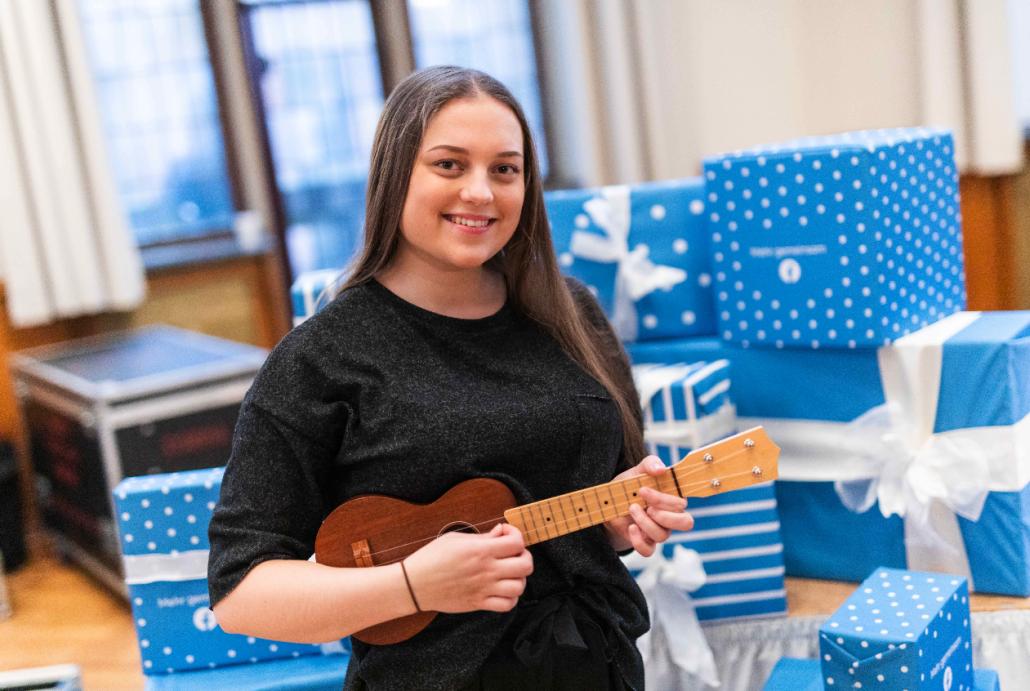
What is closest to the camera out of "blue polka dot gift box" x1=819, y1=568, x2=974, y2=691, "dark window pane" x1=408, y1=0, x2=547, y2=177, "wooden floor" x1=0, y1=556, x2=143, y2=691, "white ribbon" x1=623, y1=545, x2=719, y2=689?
"blue polka dot gift box" x1=819, y1=568, x2=974, y2=691

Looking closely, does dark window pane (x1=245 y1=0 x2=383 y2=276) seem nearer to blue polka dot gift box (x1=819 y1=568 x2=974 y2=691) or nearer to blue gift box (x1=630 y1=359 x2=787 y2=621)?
blue gift box (x1=630 y1=359 x2=787 y2=621)

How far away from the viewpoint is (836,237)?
5.53ft

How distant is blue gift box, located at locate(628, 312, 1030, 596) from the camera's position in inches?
65.1

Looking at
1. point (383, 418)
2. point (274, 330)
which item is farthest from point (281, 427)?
point (274, 330)

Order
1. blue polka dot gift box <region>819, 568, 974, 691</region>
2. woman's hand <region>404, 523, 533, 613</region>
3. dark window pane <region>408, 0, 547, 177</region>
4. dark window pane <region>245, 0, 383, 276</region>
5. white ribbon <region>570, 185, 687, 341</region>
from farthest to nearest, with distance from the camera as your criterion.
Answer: dark window pane <region>408, 0, 547, 177</region>, dark window pane <region>245, 0, 383, 276</region>, white ribbon <region>570, 185, 687, 341</region>, blue polka dot gift box <region>819, 568, 974, 691</region>, woman's hand <region>404, 523, 533, 613</region>

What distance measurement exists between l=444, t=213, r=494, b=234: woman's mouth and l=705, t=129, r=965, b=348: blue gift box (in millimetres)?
718

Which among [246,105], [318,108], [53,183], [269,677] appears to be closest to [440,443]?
[269,677]

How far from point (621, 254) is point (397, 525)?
0.92m

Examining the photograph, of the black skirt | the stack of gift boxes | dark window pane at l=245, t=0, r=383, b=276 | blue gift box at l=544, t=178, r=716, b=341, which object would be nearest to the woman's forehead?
the black skirt

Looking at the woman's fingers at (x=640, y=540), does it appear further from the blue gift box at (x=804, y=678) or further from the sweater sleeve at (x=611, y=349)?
the blue gift box at (x=804, y=678)

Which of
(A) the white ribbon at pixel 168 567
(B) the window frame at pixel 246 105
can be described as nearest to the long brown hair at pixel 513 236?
(A) the white ribbon at pixel 168 567

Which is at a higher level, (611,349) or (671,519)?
(611,349)

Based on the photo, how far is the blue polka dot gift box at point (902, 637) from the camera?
1.30m

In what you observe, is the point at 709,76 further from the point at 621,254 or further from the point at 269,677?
the point at 269,677
